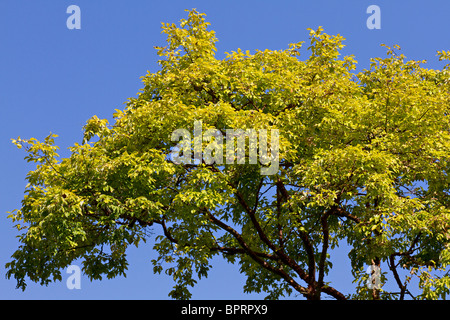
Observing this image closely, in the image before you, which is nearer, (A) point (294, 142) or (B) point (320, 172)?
(B) point (320, 172)

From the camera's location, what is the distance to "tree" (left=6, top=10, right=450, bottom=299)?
19.2 meters

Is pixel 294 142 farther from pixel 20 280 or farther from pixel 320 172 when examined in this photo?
pixel 20 280

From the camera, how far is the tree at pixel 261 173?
19172 mm

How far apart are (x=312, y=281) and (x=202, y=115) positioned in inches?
286

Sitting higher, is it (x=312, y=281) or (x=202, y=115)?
(x=202, y=115)

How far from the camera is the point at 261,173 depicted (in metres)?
19.9

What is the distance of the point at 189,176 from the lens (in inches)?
798

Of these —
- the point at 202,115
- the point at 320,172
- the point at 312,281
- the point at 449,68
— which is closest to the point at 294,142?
the point at 320,172

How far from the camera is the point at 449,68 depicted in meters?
23.8
